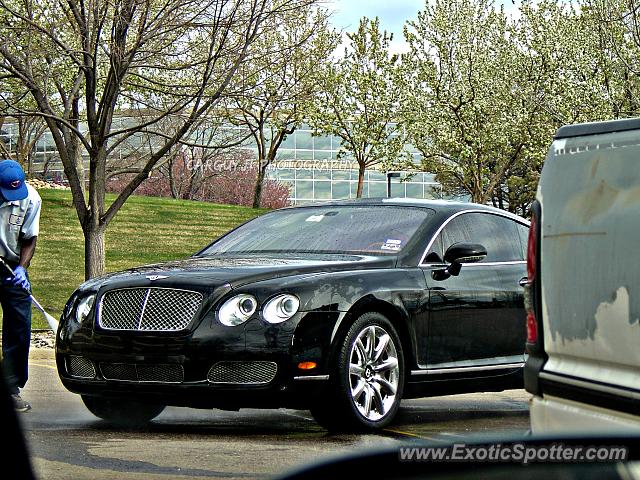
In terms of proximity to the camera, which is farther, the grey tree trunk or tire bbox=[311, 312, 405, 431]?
the grey tree trunk

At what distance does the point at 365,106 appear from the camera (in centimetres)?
4566

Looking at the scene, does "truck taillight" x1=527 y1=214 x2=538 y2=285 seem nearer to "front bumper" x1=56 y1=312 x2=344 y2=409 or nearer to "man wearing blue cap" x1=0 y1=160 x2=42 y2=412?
"front bumper" x1=56 y1=312 x2=344 y2=409

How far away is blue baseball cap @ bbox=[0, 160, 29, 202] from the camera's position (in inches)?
318

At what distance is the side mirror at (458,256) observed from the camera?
7.80 metres

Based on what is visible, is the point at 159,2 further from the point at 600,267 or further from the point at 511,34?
the point at 511,34

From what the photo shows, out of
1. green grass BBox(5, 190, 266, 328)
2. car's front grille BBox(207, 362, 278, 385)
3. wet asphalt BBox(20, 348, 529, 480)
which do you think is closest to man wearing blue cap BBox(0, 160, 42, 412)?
wet asphalt BBox(20, 348, 529, 480)

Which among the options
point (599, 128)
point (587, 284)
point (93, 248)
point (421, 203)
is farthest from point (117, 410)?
point (93, 248)

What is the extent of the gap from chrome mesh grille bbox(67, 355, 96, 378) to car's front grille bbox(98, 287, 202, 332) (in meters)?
0.26

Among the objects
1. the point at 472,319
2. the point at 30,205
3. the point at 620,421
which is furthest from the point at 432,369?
the point at 620,421

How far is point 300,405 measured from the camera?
684 centimetres

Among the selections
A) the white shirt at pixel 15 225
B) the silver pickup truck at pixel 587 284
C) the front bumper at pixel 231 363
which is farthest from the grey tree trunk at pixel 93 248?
the silver pickup truck at pixel 587 284

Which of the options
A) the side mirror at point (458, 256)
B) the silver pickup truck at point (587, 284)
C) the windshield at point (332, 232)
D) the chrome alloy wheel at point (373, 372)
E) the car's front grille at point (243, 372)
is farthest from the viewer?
the windshield at point (332, 232)

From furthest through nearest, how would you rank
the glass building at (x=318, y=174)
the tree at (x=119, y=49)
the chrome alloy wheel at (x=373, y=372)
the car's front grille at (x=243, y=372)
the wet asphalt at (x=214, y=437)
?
the glass building at (x=318, y=174)
the tree at (x=119, y=49)
the chrome alloy wheel at (x=373, y=372)
the car's front grille at (x=243, y=372)
the wet asphalt at (x=214, y=437)

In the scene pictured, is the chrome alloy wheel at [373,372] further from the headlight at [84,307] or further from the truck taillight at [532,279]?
the truck taillight at [532,279]
